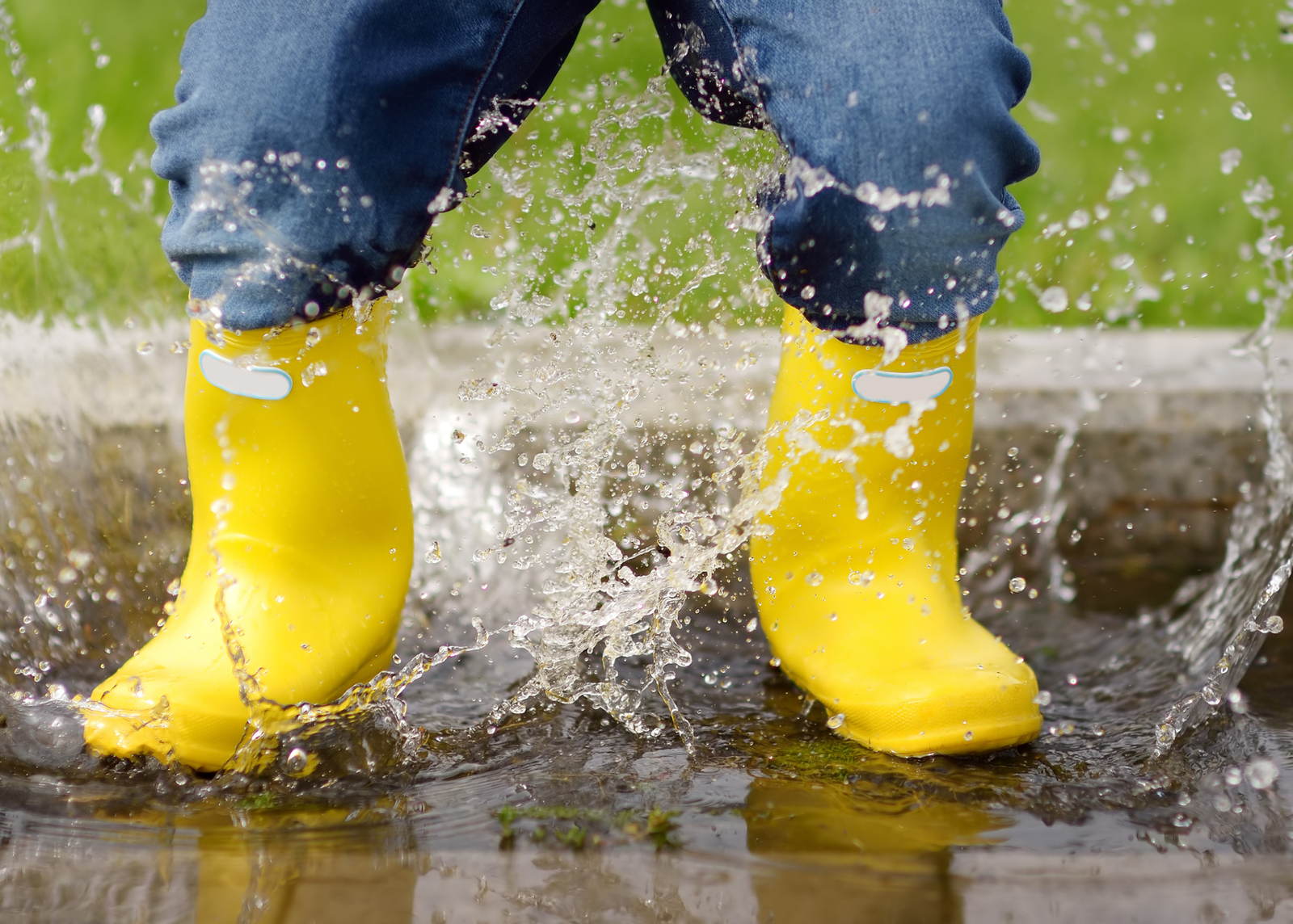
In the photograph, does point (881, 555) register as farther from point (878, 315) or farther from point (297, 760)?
point (297, 760)

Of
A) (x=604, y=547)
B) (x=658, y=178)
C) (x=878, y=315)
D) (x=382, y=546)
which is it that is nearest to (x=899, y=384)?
(x=878, y=315)

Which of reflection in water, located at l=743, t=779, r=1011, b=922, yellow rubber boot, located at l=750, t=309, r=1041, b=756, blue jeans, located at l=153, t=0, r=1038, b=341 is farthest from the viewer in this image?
yellow rubber boot, located at l=750, t=309, r=1041, b=756

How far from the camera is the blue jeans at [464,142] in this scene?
3.11 ft

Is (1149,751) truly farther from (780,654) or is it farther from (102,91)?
(102,91)

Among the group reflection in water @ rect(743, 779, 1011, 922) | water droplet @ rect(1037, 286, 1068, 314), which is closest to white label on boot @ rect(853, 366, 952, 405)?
water droplet @ rect(1037, 286, 1068, 314)

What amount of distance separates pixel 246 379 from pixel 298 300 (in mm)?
98

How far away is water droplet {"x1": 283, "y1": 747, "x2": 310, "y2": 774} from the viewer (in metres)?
0.97

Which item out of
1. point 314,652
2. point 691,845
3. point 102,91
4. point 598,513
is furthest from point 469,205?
point 102,91

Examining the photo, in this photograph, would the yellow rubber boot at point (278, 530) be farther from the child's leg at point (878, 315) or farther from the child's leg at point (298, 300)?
the child's leg at point (878, 315)

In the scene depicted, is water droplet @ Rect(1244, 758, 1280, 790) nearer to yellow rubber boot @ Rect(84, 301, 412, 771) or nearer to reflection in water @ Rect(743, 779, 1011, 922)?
reflection in water @ Rect(743, 779, 1011, 922)

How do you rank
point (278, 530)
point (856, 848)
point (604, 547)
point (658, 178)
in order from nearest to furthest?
1. point (856, 848)
2. point (278, 530)
3. point (604, 547)
4. point (658, 178)

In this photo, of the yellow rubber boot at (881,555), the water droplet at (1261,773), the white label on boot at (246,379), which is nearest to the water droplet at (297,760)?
the white label on boot at (246,379)

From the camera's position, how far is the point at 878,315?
101 centimetres

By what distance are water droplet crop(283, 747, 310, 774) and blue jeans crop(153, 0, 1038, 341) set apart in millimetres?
341
